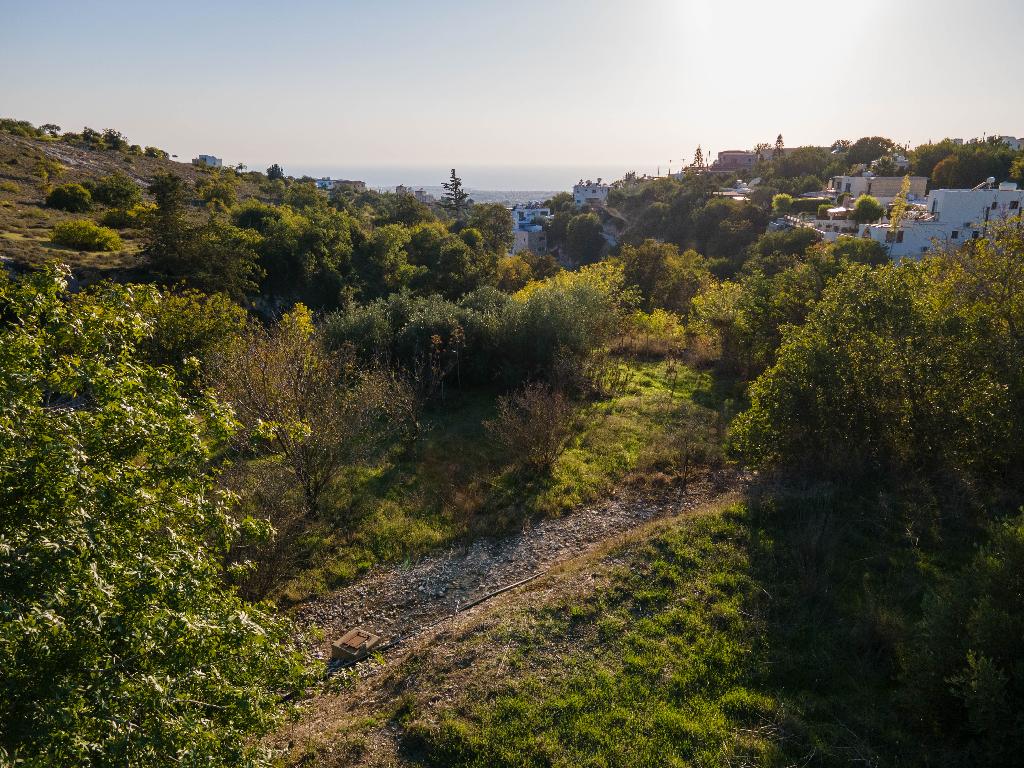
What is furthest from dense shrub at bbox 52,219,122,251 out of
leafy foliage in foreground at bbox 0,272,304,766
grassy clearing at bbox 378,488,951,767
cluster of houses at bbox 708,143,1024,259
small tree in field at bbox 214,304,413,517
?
cluster of houses at bbox 708,143,1024,259

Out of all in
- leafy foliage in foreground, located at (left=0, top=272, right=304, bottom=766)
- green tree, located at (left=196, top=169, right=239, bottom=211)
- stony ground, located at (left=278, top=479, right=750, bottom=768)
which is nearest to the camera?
leafy foliage in foreground, located at (left=0, top=272, right=304, bottom=766)

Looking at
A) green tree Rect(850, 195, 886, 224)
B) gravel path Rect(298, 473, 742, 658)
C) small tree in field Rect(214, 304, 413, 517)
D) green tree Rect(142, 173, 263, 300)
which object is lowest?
gravel path Rect(298, 473, 742, 658)

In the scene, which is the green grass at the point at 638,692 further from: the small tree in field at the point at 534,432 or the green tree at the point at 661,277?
the green tree at the point at 661,277

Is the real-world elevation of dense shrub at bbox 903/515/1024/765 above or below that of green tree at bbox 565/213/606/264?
below

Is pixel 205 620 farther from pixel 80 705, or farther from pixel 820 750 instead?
pixel 820 750

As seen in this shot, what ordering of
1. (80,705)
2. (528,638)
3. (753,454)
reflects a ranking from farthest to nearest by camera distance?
(753,454)
(528,638)
(80,705)

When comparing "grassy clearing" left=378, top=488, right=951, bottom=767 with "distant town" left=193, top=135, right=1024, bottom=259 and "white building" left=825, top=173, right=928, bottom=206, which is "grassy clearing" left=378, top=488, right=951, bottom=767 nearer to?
"distant town" left=193, top=135, right=1024, bottom=259

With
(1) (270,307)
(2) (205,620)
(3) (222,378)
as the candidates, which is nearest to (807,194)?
(1) (270,307)
